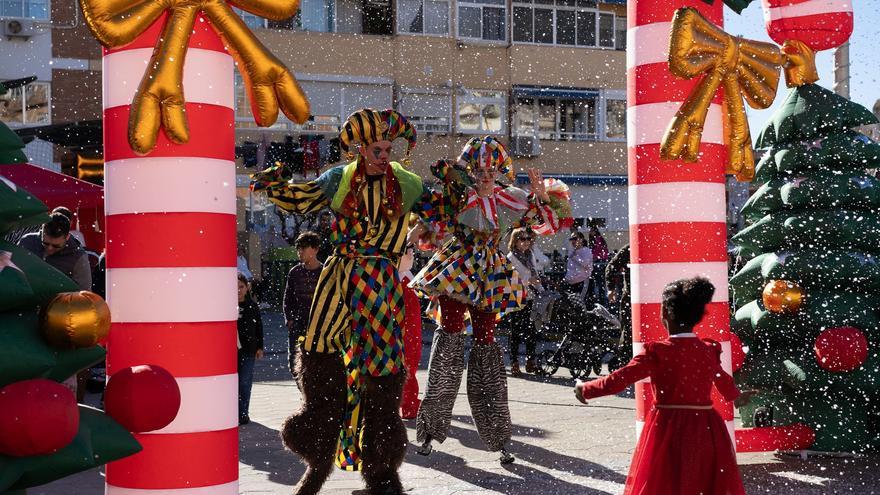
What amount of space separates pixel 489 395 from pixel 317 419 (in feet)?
5.92

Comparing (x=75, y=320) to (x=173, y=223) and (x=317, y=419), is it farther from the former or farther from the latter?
(x=317, y=419)

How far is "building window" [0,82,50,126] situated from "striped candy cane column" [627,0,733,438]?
28.0m

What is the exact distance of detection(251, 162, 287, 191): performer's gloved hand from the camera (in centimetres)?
508

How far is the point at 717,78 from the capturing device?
497cm

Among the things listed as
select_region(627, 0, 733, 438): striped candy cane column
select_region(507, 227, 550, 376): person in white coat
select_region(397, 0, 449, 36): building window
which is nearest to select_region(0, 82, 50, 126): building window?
select_region(397, 0, 449, 36): building window

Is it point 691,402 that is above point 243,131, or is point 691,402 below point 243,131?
below

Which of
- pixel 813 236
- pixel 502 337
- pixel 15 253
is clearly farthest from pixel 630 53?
pixel 502 337

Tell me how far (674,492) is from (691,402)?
1.17 feet

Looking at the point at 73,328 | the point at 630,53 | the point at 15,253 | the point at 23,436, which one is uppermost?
the point at 630,53

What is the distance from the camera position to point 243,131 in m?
31.3

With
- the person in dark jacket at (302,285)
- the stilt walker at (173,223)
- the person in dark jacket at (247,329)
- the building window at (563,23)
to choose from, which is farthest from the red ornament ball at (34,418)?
the building window at (563,23)

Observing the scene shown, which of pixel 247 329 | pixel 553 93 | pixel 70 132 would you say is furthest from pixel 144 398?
pixel 553 93

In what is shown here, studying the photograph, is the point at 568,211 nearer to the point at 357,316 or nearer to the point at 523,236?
the point at 357,316

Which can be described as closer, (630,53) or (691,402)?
(691,402)
